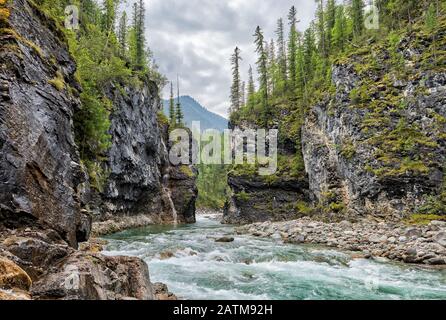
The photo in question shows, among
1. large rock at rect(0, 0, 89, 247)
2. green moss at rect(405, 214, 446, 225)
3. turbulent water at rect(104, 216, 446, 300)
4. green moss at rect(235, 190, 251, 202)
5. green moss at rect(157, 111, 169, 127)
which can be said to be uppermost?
green moss at rect(157, 111, 169, 127)

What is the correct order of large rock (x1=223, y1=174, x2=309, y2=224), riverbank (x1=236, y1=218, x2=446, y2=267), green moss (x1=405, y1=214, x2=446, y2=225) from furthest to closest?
large rock (x1=223, y1=174, x2=309, y2=224) < green moss (x1=405, y1=214, x2=446, y2=225) < riverbank (x1=236, y1=218, x2=446, y2=267)

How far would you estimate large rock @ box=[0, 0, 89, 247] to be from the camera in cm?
896

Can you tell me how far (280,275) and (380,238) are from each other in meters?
10.5

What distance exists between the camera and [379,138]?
30797mm

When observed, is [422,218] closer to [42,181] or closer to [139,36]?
[42,181]

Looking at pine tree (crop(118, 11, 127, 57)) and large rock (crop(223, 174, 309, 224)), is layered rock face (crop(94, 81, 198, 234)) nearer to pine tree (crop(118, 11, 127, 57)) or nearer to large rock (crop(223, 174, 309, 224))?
large rock (crop(223, 174, 309, 224))

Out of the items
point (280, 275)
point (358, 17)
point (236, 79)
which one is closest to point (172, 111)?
point (236, 79)

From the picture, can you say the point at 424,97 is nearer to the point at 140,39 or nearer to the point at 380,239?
the point at 380,239

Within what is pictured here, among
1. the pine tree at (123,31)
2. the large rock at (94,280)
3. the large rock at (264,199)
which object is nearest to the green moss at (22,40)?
the large rock at (94,280)

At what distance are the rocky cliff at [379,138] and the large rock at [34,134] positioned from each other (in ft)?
82.3

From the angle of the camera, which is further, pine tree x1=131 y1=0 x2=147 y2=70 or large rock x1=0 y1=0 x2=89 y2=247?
pine tree x1=131 y1=0 x2=147 y2=70

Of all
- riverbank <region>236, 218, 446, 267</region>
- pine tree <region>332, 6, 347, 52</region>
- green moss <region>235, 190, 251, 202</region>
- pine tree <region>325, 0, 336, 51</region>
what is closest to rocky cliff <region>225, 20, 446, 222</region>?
green moss <region>235, 190, 251, 202</region>

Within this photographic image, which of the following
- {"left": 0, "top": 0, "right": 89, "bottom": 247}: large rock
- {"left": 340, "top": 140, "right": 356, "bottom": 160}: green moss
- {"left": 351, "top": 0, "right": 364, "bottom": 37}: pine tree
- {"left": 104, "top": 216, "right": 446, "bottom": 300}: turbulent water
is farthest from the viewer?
{"left": 351, "top": 0, "right": 364, "bottom": 37}: pine tree

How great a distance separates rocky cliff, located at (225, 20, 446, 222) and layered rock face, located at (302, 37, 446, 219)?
0.25 ft
